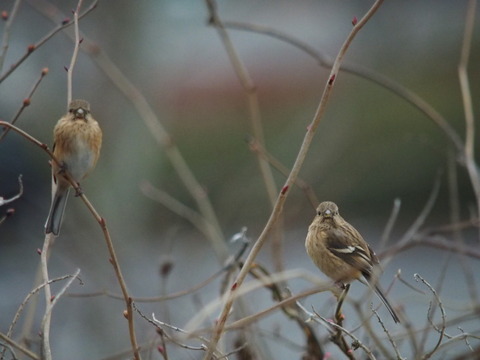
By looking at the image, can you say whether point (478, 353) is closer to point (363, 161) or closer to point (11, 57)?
point (11, 57)

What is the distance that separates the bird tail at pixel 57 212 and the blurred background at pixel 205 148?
5.44 ft

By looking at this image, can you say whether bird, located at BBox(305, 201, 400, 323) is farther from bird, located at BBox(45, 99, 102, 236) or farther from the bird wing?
bird, located at BBox(45, 99, 102, 236)

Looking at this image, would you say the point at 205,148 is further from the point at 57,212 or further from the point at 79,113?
the point at 57,212

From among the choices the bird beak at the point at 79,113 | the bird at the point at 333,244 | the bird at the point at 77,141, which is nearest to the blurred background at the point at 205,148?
the bird at the point at 333,244

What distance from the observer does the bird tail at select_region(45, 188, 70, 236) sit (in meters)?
3.84

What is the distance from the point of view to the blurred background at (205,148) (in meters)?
9.85

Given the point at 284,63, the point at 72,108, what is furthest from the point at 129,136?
the point at 284,63

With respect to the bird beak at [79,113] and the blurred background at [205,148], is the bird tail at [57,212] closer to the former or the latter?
the bird beak at [79,113]

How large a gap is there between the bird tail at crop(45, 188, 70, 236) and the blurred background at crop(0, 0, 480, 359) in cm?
166

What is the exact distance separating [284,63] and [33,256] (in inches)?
326

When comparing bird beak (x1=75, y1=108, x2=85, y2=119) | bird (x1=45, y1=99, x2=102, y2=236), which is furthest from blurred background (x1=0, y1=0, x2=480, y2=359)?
bird beak (x1=75, y1=108, x2=85, y2=119)

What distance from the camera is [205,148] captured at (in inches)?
632

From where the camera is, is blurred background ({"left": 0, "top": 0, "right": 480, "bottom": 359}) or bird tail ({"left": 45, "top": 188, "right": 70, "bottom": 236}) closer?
bird tail ({"left": 45, "top": 188, "right": 70, "bottom": 236})

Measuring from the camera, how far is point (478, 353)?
203cm
